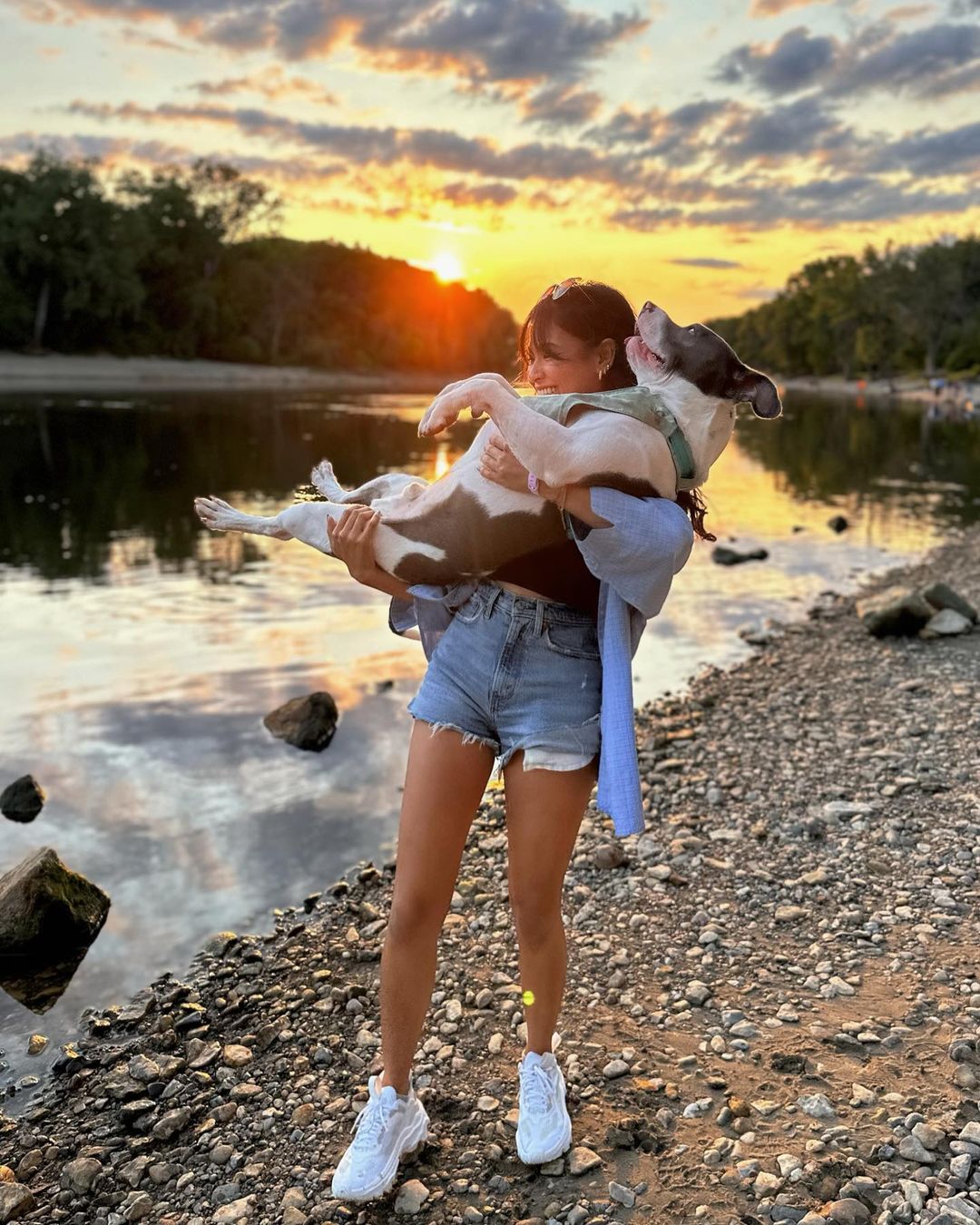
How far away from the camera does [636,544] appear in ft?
8.27

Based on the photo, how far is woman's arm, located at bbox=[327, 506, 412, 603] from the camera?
293 cm

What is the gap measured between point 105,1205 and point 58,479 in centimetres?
2175

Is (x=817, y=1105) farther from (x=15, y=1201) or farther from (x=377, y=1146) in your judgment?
(x=15, y=1201)

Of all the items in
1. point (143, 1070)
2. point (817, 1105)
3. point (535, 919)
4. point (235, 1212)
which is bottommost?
point (143, 1070)

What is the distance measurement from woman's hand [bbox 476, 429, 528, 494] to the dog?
31mm

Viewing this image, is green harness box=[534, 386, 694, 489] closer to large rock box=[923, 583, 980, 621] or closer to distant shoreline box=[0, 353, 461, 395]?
large rock box=[923, 583, 980, 621]

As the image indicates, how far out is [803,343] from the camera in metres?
126

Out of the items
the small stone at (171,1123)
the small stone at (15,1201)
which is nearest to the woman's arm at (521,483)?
the small stone at (171,1123)

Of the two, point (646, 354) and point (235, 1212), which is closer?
point (646, 354)

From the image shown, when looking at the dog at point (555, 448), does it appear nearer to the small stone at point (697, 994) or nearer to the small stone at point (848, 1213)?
the small stone at point (848, 1213)

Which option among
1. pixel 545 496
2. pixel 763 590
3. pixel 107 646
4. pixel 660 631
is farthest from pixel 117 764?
pixel 763 590

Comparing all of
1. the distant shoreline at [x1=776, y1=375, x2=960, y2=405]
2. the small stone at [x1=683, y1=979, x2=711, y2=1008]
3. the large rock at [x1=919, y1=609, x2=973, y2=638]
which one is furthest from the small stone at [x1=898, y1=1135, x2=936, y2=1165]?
the distant shoreline at [x1=776, y1=375, x2=960, y2=405]

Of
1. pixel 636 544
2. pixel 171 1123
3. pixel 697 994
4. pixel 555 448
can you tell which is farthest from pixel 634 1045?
pixel 555 448

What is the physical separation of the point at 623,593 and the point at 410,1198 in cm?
209
